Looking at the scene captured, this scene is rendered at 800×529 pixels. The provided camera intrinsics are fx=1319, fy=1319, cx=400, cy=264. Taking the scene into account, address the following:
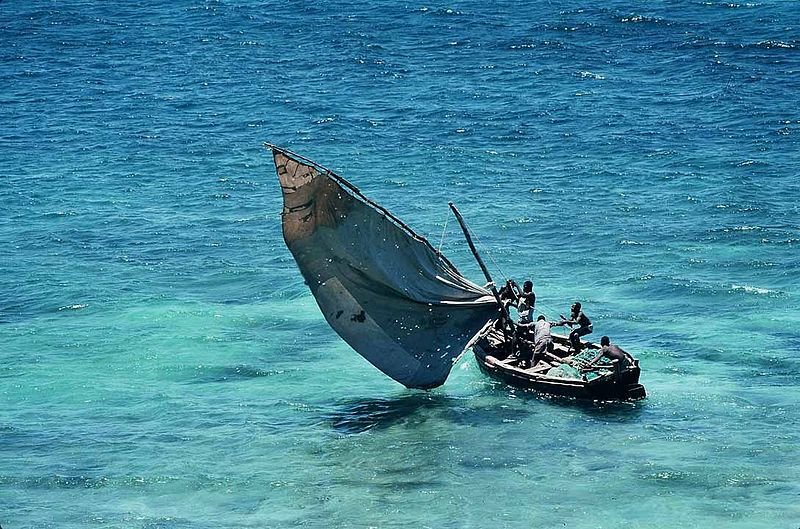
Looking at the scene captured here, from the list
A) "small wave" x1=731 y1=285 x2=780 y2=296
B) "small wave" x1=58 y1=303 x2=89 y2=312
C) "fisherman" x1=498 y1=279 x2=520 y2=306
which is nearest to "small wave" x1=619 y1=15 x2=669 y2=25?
"small wave" x1=731 y1=285 x2=780 y2=296

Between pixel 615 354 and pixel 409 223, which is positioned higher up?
pixel 615 354

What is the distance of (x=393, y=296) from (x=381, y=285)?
463 millimetres

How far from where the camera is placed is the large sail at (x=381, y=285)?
33125 mm

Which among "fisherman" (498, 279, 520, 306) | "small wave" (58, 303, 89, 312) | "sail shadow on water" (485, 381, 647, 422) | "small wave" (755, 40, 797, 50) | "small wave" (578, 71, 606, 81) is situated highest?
"small wave" (755, 40, 797, 50)

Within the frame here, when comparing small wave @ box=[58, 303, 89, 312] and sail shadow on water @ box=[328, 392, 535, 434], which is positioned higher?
sail shadow on water @ box=[328, 392, 535, 434]

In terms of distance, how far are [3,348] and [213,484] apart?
43.5 feet

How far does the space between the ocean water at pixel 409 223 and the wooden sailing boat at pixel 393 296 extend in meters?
0.91

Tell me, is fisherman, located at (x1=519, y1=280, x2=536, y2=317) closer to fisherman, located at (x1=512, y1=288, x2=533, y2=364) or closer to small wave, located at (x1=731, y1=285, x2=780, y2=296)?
fisherman, located at (x1=512, y1=288, x2=533, y2=364)

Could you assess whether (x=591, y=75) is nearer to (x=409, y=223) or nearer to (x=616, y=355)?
(x=409, y=223)

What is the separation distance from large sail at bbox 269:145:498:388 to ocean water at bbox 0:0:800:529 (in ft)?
5.59

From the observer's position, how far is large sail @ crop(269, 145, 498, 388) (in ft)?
109

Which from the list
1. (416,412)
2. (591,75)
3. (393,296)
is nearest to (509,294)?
(393,296)

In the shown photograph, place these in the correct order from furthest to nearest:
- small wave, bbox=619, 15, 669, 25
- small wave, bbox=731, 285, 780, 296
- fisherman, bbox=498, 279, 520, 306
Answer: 1. small wave, bbox=619, 15, 669, 25
2. small wave, bbox=731, 285, 780, 296
3. fisherman, bbox=498, 279, 520, 306

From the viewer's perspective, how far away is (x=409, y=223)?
5197 centimetres
